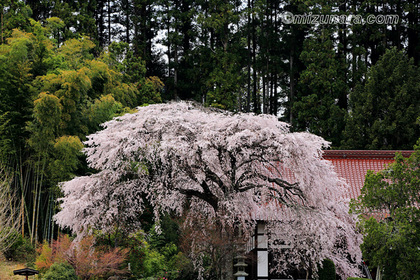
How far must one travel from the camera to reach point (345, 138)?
696 inches

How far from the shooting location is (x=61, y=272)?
8.59 m

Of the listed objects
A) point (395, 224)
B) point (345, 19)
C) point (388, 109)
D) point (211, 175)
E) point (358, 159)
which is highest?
point (345, 19)

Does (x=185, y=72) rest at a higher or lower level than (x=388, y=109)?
higher

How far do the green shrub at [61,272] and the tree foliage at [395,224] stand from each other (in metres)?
5.12

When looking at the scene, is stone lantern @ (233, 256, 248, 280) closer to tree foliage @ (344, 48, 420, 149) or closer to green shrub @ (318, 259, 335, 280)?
green shrub @ (318, 259, 335, 280)

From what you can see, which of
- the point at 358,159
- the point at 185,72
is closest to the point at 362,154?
the point at 358,159

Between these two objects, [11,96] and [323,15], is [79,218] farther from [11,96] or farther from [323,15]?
[323,15]

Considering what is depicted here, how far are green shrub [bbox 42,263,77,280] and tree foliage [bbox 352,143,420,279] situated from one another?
16.8 feet

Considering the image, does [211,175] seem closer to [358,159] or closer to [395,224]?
[395,224]

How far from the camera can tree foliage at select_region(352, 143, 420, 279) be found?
23.9 ft

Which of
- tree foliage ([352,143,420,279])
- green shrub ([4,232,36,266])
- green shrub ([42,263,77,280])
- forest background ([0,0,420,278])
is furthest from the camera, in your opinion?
forest background ([0,0,420,278])

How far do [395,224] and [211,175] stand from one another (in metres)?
3.12

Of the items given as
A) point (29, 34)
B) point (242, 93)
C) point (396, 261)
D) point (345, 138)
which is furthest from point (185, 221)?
point (242, 93)

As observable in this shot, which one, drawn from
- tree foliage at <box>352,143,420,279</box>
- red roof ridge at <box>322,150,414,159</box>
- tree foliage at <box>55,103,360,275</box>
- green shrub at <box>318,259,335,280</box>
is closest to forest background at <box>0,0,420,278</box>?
tree foliage at <box>55,103,360,275</box>
